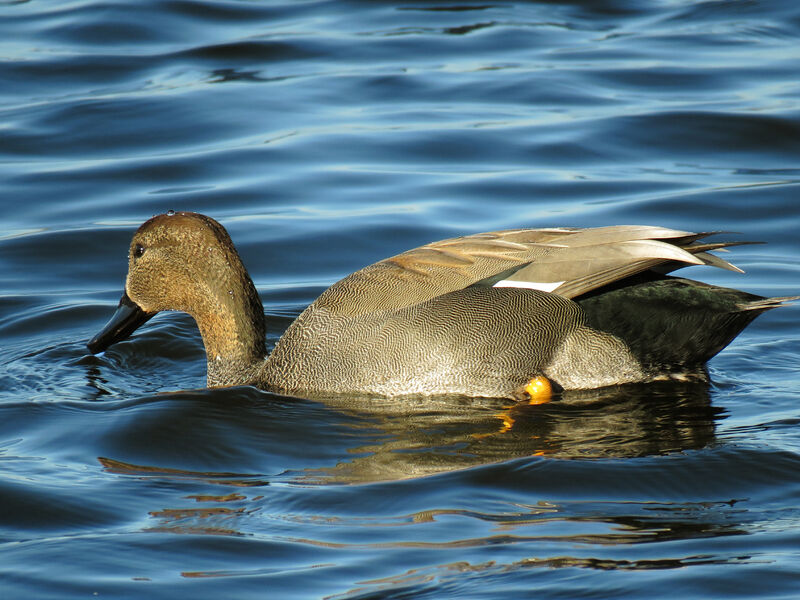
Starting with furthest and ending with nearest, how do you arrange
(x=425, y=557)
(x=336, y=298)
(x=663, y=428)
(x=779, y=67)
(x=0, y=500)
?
1. (x=779, y=67)
2. (x=336, y=298)
3. (x=663, y=428)
4. (x=0, y=500)
5. (x=425, y=557)

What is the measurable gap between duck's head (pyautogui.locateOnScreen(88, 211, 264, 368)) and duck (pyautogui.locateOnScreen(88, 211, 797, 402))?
1.45ft

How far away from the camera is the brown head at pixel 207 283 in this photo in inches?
236

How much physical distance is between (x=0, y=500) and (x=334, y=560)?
141cm

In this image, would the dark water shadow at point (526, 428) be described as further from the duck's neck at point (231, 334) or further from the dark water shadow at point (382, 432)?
the duck's neck at point (231, 334)

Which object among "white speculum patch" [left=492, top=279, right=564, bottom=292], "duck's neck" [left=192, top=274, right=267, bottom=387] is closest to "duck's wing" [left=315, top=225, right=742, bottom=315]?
"white speculum patch" [left=492, top=279, right=564, bottom=292]

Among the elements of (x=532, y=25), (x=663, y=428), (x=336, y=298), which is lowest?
(x=663, y=428)

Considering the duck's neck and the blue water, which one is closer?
the blue water

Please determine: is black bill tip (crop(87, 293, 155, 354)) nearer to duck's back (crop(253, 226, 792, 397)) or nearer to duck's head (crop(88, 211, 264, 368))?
duck's head (crop(88, 211, 264, 368))

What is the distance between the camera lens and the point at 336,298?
571 cm

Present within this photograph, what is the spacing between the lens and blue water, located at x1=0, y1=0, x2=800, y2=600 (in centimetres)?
393

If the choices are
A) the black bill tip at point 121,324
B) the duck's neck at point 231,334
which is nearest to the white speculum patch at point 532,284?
the duck's neck at point 231,334

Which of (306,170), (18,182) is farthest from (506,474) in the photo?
(18,182)

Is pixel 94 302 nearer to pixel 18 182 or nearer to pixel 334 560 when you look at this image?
pixel 18 182

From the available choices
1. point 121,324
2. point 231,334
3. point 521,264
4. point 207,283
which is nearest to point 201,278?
point 207,283
